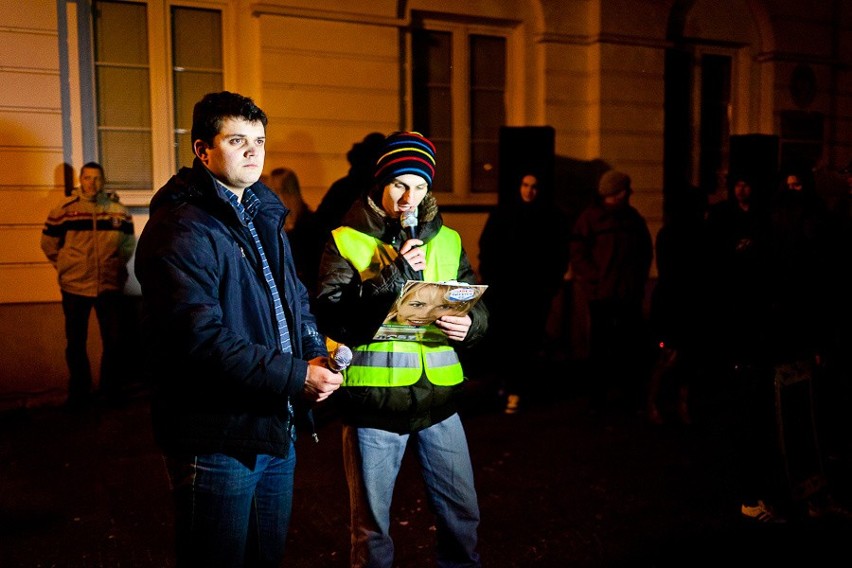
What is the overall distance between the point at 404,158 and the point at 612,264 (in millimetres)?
4509

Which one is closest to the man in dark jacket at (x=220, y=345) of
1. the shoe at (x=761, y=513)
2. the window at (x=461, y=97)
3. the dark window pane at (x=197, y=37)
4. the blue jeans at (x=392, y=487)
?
the blue jeans at (x=392, y=487)

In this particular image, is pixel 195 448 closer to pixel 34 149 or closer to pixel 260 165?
Answer: pixel 260 165

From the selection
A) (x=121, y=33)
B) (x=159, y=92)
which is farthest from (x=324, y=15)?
(x=121, y=33)

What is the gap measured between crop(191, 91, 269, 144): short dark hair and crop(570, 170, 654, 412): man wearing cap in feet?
16.6

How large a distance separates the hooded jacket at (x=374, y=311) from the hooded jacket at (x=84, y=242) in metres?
4.77

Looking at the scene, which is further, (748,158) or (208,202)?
(748,158)

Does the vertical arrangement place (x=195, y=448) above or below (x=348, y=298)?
below

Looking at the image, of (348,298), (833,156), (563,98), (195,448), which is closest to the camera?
(195,448)

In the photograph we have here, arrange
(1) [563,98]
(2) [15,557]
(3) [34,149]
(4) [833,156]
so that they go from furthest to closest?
(4) [833,156]
(1) [563,98]
(3) [34,149]
(2) [15,557]

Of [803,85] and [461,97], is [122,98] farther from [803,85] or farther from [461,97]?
[803,85]

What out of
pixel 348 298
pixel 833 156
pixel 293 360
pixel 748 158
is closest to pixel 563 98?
pixel 748 158

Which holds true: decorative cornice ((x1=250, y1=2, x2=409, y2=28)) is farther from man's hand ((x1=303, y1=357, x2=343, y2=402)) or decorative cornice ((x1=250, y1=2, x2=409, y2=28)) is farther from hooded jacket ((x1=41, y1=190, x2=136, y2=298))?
man's hand ((x1=303, y1=357, x2=343, y2=402))

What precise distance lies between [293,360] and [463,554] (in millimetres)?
1247

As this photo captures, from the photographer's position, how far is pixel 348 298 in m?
3.15
